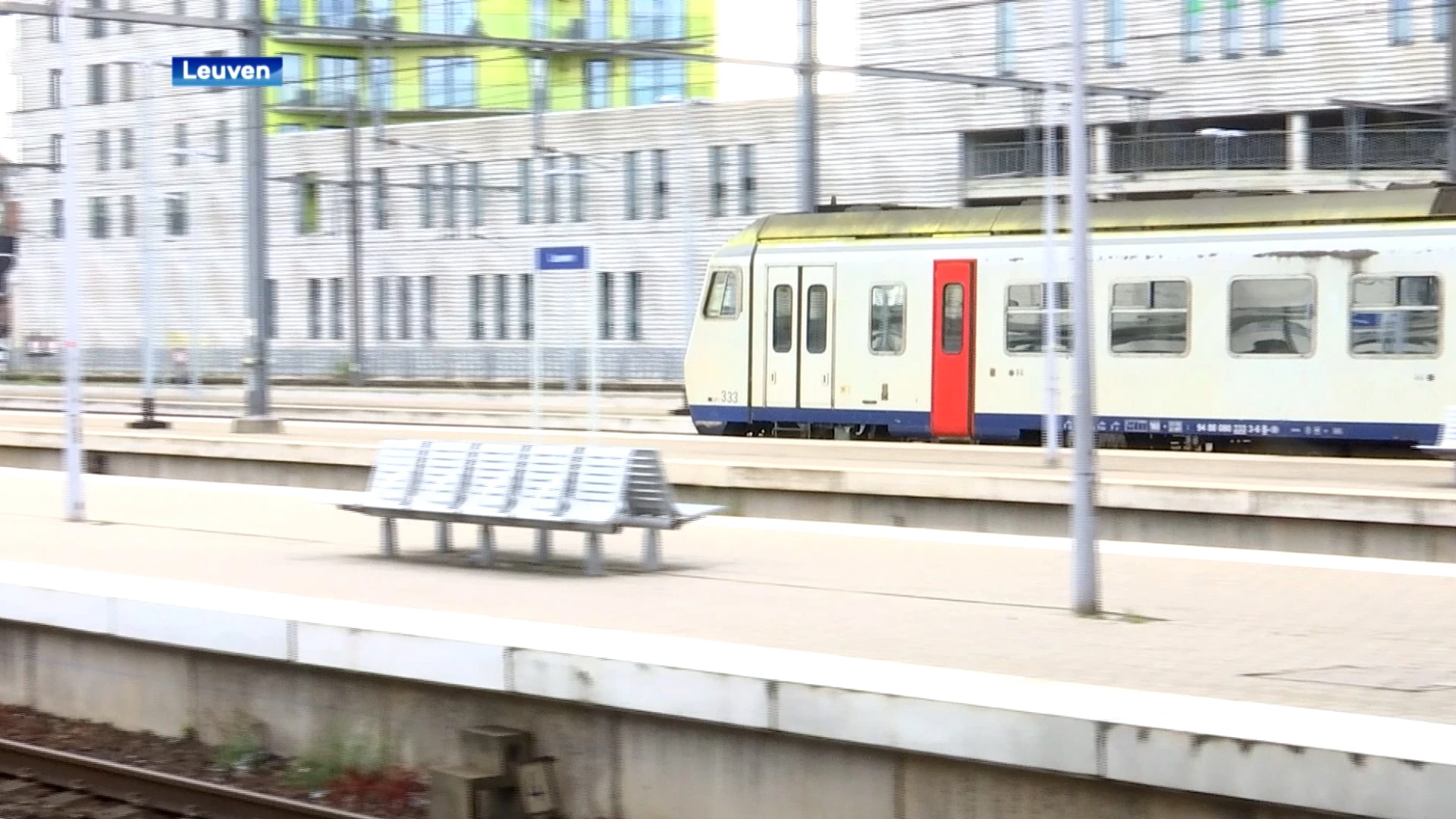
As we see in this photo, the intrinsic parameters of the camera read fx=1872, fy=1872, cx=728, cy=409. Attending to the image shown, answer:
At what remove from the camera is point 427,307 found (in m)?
63.1

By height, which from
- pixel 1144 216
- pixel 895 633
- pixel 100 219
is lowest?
pixel 895 633

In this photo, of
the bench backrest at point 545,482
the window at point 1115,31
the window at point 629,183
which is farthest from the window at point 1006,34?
the bench backrest at point 545,482

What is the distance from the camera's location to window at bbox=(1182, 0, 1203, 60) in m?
43.6

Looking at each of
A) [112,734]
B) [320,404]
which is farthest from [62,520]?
[320,404]

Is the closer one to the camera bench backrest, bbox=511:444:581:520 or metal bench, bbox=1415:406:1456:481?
bench backrest, bbox=511:444:581:520

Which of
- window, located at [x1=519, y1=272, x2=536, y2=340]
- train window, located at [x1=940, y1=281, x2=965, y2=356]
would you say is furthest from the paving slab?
window, located at [x1=519, y1=272, x2=536, y2=340]

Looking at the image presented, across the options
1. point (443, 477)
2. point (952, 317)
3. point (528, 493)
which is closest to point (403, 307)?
point (952, 317)

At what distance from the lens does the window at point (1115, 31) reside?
44625 mm

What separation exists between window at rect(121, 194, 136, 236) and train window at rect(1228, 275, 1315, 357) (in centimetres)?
5325

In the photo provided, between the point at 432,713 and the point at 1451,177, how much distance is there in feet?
62.3

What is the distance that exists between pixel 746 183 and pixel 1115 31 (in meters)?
14.6

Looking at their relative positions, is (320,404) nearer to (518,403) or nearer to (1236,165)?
(518,403)

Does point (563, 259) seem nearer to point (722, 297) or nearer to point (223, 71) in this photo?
point (722, 297)

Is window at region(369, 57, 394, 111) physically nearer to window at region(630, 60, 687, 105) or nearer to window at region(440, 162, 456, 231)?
window at region(440, 162, 456, 231)
